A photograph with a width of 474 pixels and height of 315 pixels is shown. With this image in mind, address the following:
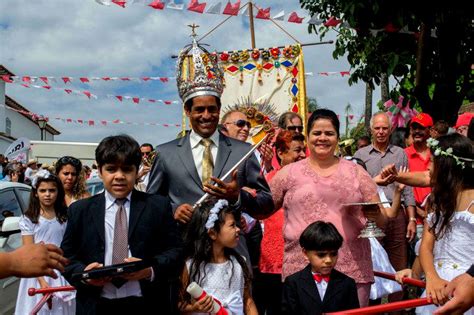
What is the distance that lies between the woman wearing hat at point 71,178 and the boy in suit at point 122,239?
289cm

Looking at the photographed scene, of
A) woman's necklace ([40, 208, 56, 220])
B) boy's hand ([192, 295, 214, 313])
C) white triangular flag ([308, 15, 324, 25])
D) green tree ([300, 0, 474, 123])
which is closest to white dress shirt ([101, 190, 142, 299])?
boy's hand ([192, 295, 214, 313])

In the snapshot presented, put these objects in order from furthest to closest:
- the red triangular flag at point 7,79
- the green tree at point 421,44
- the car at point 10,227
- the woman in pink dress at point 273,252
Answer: the red triangular flag at point 7,79 < the green tree at point 421,44 < the car at point 10,227 < the woman in pink dress at point 273,252

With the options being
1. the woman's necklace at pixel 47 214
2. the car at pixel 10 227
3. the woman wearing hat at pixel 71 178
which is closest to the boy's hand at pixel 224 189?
the woman's necklace at pixel 47 214

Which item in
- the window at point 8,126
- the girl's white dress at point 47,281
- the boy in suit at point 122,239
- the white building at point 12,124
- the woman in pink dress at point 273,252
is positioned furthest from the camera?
the window at point 8,126

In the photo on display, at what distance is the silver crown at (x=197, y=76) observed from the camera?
12.5ft

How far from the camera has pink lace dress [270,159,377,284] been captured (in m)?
3.83

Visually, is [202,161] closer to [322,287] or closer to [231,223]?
[231,223]

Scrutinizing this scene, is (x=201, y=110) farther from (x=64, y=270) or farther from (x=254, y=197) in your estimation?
(x=64, y=270)

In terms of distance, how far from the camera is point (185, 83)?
3895 mm

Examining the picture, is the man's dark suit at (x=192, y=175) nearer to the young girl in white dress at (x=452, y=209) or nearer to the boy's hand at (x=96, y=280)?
the boy's hand at (x=96, y=280)

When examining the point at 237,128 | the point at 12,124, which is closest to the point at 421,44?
the point at 237,128

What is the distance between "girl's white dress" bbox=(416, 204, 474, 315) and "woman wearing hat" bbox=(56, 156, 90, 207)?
3854mm

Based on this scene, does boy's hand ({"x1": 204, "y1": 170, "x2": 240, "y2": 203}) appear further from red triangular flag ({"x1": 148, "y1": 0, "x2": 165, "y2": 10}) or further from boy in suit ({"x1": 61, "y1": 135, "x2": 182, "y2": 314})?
red triangular flag ({"x1": 148, "y1": 0, "x2": 165, "y2": 10})

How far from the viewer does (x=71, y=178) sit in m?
6.11
